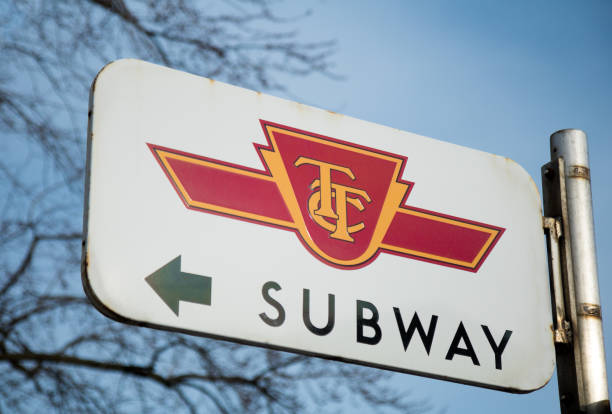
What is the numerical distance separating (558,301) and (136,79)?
1.16 m

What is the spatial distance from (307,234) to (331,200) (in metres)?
0.12

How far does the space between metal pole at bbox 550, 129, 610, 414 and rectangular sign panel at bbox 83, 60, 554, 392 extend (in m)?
0.08

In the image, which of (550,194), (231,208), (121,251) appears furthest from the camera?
(550,194)

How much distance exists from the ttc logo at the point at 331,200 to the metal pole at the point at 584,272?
21 cm

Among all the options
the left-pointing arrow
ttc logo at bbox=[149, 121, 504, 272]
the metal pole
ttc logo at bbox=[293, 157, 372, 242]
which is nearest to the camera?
the left-pointing arrow

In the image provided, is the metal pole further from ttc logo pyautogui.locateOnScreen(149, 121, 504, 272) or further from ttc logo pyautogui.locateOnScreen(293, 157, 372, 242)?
ttc logo pyautogui.locateOnScreen(293, 157, 372, 242)

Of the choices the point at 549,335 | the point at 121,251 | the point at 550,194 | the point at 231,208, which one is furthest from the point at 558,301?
the point at 121,251

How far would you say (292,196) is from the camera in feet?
7.63

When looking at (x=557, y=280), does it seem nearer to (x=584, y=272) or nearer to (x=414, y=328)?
(x=584, y=272)

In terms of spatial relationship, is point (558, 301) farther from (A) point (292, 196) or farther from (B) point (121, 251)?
(B) point (121, 251)

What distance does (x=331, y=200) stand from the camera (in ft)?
7.79

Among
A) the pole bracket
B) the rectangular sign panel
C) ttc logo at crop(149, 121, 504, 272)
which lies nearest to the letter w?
the rectangular sign panel

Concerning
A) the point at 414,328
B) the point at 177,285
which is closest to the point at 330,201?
the point at 414,328

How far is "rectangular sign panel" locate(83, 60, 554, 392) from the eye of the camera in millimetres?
2090
